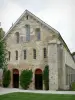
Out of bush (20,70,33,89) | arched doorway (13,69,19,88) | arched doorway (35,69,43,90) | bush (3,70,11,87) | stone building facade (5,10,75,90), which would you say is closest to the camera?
stone building facade (5,10,75,90)

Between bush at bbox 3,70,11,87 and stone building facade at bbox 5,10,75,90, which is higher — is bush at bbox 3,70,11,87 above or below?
Result: below

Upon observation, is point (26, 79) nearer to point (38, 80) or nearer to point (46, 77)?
point (38, 80)

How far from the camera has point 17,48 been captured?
44.3m

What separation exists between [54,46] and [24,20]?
29.2 ft

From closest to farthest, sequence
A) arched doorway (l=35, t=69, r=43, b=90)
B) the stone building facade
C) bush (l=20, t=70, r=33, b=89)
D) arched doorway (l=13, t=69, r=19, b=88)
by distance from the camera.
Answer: the stone building facade
bush (l=20, t=70, r=33, b=89)
arched doorway (l=35, t=69, r=43, b=90)
arched doorway (l=13, t=69, r=19, b=88)

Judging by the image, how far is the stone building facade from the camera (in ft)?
130

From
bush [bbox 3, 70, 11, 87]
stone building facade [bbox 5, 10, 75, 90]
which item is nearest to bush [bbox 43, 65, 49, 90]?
stone building facade [bbox 5, 10, 75, 90]

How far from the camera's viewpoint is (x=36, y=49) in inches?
1660

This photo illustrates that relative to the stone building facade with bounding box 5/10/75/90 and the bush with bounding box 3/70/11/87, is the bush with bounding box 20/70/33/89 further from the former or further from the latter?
the bush with bounding box 3/70/11/87

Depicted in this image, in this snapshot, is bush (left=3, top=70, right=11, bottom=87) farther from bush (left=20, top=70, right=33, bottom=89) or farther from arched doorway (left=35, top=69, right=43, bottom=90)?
arched doorway (left=35, top=69, right=43, bottom=90)

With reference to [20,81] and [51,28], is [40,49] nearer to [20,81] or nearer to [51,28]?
[51,28]

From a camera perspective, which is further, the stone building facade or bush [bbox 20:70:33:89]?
bush [bbox 20:70:33:89]

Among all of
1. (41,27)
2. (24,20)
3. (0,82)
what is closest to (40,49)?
(41,27)

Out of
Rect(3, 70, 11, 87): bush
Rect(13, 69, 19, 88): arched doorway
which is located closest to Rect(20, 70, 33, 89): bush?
Rect(13, 69, 19, 88): arched doorway
